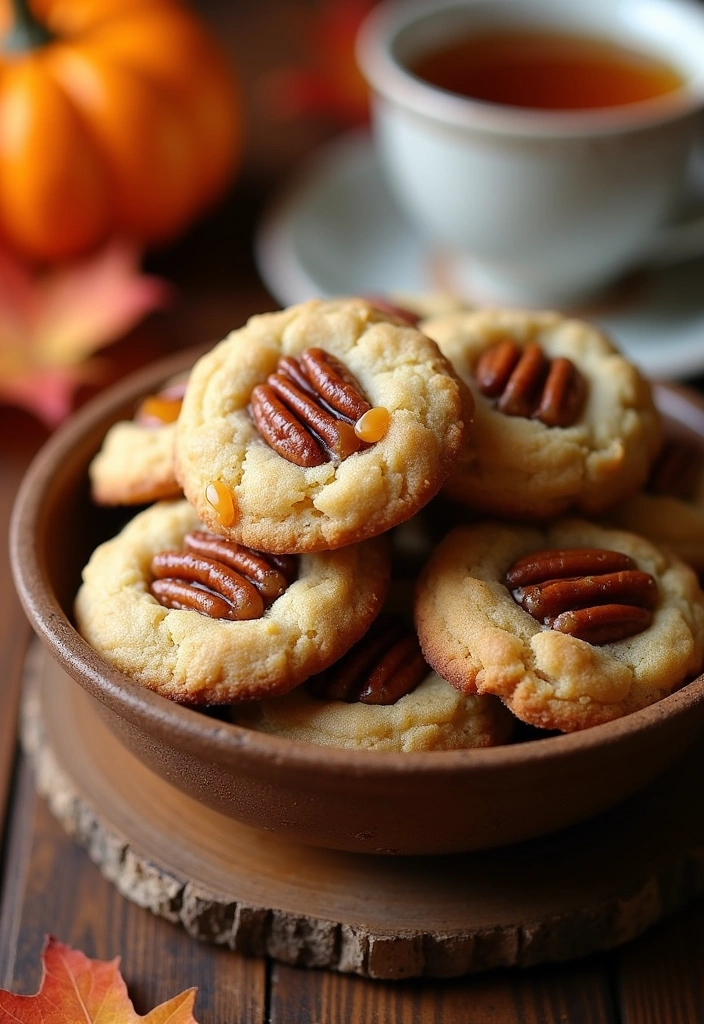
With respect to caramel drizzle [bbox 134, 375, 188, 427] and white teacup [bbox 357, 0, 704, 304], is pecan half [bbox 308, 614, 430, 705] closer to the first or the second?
caramel drizzle [bbox 134, 375, 188, 427]

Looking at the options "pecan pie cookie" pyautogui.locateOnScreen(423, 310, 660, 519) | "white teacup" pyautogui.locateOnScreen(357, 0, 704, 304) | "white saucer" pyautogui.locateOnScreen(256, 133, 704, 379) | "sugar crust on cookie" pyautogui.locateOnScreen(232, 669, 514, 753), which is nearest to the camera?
"sugar crust on cookie" pyautogui.locateOnScreen(232, 669, 514, 753)

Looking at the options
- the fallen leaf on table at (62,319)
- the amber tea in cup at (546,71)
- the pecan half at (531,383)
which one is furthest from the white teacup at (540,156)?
the pecan half at (531,383)

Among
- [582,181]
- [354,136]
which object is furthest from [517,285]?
[354,136]

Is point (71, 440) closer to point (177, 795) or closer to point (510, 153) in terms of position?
point (177, 795)

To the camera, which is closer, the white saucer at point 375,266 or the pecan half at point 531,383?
the pecan half at point 531,383

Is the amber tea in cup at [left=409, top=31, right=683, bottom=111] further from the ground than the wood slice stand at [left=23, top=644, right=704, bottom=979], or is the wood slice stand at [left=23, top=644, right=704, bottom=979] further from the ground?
the amber tea in cup at [left=409, top=31, right=683, bottom=111]

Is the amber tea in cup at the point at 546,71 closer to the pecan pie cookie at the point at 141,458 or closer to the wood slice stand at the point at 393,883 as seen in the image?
the pecan pie cookie at the point at 141,458

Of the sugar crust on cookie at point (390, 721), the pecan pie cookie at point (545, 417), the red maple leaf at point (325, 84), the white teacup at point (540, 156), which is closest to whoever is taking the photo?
the sugar crust on cookie at point (390, 721)

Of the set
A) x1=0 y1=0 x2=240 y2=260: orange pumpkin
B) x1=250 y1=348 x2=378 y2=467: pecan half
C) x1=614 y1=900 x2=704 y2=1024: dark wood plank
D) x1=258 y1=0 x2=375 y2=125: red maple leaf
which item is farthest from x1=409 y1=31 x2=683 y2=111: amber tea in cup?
x1=614 y1=900 x2=704 y2=1024: dark wood plank
